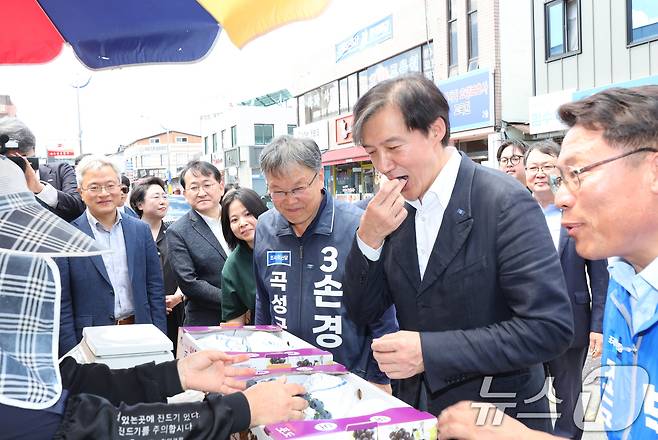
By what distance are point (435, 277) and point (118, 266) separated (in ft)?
7.70

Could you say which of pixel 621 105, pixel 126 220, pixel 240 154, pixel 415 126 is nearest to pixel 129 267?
pixel 126 220

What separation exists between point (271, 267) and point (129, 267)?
Result: 4.59ft

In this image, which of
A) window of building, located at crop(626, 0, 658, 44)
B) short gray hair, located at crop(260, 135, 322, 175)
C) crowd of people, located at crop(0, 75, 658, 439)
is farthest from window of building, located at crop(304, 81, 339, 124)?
crowd of people, located at crop(0, 75, 658, 439)

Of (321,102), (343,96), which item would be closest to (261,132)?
(321,102)

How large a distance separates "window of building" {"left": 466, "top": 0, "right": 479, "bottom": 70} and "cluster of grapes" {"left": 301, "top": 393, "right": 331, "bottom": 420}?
13.8m

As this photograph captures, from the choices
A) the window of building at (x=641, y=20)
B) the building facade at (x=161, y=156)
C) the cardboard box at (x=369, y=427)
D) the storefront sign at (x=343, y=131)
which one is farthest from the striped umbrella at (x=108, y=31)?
the building facade at (x=161, y=156)

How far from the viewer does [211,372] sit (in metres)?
1.61

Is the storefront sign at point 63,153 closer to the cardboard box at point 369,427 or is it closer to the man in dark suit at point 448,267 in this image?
the man in dark suit at point 448,267

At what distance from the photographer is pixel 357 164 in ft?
70.2

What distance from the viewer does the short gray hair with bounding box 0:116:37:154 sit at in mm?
3246

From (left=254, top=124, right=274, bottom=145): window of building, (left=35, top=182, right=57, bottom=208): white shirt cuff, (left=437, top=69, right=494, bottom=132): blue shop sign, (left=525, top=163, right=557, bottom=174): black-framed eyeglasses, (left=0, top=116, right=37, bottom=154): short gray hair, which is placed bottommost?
(left=35, top=182, right=57, bottom=208): white shirt cuff

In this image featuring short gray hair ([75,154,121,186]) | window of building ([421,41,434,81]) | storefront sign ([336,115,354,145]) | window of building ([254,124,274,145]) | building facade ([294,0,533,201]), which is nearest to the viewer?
short gray hair ([75,154,121,186])

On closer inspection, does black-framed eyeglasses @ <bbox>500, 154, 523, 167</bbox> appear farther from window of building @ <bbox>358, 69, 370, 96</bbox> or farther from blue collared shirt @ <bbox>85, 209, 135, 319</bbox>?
window of building @ <bbox>358, 69, 370, 96</bbox>

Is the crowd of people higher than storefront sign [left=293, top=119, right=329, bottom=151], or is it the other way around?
storefront sign [left=293, top=119, right=329, bottom=151]
